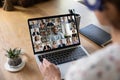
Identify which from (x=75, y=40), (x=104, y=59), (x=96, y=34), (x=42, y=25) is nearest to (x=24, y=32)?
(x=42, y=25)

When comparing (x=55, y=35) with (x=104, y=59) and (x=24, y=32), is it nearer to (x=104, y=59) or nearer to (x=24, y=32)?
(x=24, y=32)

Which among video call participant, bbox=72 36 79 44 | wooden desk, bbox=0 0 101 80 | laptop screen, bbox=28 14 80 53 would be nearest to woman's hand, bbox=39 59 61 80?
wooden desk, bbox=0 0 101 80

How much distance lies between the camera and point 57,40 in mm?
1319

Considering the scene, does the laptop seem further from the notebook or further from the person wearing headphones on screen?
the person wearing headphones on screen

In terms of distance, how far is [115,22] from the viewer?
0.59 meters

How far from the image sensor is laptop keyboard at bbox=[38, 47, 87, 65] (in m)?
1.25

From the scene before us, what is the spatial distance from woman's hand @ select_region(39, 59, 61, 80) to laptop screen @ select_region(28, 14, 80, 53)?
6.1 inches

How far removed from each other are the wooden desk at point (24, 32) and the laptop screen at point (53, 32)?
9 centimetres

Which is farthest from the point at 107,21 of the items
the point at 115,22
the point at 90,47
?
the point at 90,47

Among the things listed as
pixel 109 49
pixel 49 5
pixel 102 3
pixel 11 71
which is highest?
pixel 102 3

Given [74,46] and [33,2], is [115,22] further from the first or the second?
[33,2]

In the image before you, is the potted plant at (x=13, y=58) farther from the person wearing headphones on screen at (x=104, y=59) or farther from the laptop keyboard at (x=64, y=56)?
the person wearing headphones on screen at (x=104, y=59)

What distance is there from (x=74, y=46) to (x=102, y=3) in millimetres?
795

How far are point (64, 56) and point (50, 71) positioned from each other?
0.18 meters
